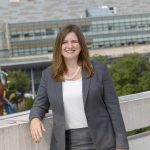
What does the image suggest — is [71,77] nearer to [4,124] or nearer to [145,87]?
[4,124]

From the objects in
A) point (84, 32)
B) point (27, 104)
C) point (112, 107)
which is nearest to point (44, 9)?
point (84, 32)

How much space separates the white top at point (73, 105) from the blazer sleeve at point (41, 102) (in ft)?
0.54

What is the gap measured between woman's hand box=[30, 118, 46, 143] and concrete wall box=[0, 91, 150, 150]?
0.20 m

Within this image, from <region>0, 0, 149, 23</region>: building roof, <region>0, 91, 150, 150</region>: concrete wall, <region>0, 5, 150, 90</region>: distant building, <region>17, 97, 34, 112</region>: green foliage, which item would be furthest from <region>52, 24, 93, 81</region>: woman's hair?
<region>0, 0, 149, 23</region>: building roof

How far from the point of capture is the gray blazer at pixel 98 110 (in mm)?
3404

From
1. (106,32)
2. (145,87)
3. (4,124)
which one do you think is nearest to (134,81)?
(145,87)

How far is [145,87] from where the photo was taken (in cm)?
5512

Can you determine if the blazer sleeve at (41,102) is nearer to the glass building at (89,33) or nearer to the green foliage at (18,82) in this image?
the green foliage at (18,82)

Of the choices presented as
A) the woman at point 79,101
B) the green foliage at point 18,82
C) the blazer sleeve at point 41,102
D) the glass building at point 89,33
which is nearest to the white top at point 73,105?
the woman at point 79,101

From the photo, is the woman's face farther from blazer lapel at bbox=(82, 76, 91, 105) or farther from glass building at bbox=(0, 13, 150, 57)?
glass building at bbox=(0, 13, 150, 57)

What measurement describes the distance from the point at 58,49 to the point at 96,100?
421mm

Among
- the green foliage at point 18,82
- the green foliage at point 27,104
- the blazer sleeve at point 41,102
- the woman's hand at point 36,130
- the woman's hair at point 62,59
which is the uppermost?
the woman's hair at point 62,59

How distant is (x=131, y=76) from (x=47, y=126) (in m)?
54.6

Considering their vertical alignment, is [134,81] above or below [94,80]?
below
